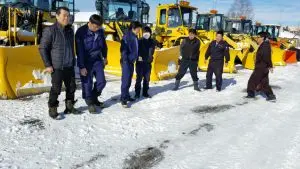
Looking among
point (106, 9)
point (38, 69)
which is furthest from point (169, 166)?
point (106, 9)

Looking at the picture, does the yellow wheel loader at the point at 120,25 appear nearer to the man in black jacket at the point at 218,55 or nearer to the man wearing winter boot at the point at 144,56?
the man in black jacket at the point at 218,55

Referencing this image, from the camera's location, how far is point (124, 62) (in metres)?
6.55

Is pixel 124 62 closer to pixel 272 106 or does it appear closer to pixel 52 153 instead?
pixel 52 153

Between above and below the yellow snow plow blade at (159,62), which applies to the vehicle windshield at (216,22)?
above

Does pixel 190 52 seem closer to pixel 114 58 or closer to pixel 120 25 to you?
pixel 114 58

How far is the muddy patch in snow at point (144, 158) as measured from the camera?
13.0 feet

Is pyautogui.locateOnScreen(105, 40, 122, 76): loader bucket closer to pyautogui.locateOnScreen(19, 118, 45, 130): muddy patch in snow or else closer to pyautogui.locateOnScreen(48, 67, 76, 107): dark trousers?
pyautogui.locateOnScreen(48, 67, 76, 107): dark trousers

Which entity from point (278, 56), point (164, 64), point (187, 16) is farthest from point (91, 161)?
point (278, 56)

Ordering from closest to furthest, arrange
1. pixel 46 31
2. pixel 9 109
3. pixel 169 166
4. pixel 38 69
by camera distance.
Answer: pixel 169 166
pixel 46 31
pixel 9 109
pixel 38 69

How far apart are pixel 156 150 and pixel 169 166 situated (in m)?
0.49

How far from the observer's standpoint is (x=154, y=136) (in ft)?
16.5

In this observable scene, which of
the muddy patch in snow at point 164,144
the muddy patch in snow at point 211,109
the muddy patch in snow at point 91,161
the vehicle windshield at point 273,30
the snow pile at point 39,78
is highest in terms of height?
the vehicle windshield at point 273,30

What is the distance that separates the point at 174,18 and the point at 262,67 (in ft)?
27.5

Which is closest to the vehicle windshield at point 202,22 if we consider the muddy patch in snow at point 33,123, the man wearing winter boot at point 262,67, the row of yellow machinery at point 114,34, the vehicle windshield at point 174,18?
the row of yellow machinery at point 114,34
